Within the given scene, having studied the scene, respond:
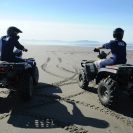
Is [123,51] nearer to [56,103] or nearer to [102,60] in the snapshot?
[102,60]

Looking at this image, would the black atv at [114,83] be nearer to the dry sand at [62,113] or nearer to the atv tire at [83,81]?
the dry sand at [62,113]

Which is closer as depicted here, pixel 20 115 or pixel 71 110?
pixel 20 115

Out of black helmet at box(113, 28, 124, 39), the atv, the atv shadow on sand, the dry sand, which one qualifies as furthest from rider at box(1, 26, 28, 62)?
black helmet at box(113, 28, 124, 39)

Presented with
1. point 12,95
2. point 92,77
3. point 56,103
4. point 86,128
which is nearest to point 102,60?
point 92,77

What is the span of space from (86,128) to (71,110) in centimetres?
133

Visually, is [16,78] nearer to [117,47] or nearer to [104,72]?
[104,72]

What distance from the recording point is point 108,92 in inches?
294

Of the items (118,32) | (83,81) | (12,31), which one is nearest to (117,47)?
(118,32)

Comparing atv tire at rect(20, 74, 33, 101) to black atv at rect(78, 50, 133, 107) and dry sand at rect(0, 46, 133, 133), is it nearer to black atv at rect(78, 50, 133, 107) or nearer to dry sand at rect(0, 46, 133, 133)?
dry sand at rect(0, 46, 133, 133)

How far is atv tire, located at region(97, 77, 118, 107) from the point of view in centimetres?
734

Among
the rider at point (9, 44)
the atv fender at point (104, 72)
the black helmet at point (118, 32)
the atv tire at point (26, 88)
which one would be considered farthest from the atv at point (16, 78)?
the black helmet at point (118, 32)

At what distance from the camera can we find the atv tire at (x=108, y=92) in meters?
7.34

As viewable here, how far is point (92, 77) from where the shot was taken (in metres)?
9.43

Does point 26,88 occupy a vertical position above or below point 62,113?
above
